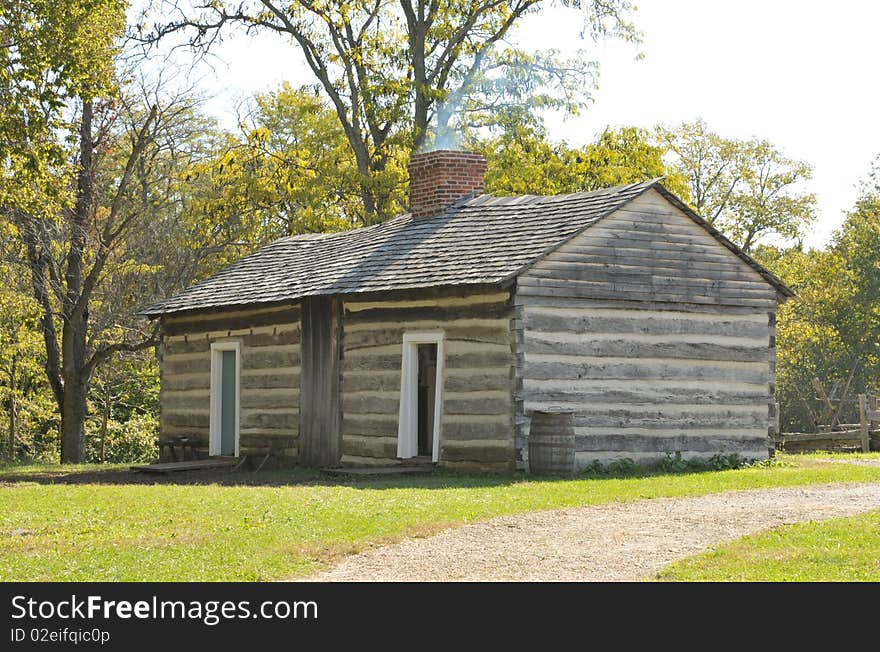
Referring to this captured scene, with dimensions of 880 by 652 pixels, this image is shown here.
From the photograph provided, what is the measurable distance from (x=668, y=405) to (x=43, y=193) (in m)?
10.4

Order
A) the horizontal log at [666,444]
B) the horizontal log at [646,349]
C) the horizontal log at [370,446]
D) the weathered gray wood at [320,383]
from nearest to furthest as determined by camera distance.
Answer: the horizontal log at [646,349], the horizontal log at [666,444], the horizontal log at [370,446], the weathered gray wood at [320,383]

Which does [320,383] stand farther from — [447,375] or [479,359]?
[479,359]

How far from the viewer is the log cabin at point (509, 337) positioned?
17781 mm

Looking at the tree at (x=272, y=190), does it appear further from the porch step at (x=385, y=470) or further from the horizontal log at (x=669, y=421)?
the horizontal log at (x=669, y=421)

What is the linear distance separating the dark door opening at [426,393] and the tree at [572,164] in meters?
13.4

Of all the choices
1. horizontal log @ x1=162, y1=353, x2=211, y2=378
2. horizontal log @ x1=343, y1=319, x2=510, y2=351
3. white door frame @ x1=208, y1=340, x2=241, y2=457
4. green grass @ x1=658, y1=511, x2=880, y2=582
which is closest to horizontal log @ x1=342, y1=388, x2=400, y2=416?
horizontal log @ x1=343, y1=319, x2=510, y2=351

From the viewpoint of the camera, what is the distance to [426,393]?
20.5 m

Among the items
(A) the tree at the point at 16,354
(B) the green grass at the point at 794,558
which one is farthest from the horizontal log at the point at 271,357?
(B) the green grass at the point at 794,558

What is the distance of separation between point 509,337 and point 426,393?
3.33 metres

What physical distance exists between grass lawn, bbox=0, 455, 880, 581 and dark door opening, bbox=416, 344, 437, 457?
217cm

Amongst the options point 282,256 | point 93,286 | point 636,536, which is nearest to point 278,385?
point 282,256

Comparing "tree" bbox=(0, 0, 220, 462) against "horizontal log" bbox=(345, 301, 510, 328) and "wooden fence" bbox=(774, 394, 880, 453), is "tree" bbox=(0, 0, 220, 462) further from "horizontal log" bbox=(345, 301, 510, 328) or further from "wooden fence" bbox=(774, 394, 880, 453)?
"wooden fence" bbox=(774, 394, 880, 453)

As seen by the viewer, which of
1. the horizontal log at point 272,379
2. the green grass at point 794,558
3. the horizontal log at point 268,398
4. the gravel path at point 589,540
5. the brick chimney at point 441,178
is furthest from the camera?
the brick chimney at point 441,178

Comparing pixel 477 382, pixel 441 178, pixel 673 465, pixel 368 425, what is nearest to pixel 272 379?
pixel 368 425
